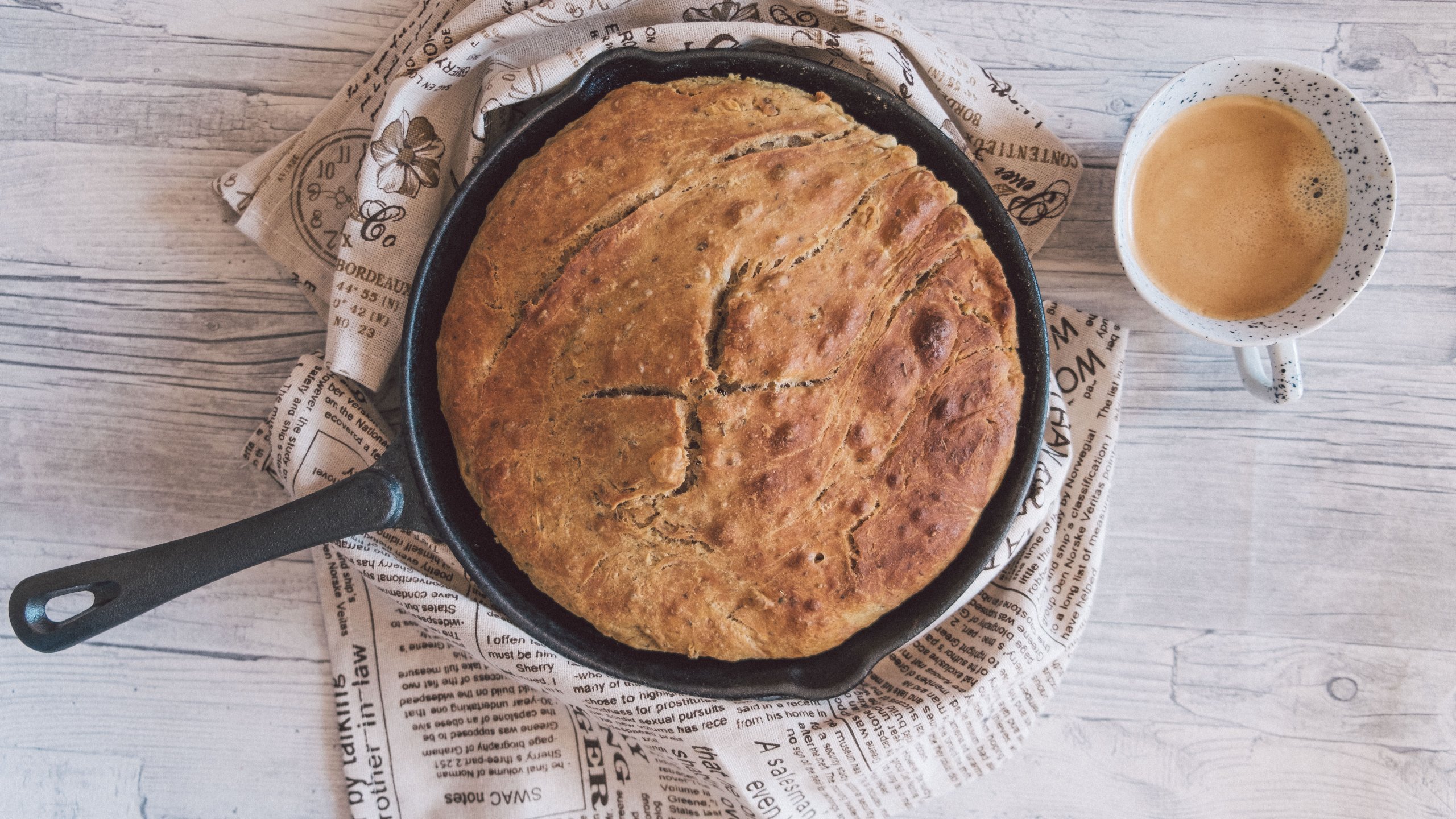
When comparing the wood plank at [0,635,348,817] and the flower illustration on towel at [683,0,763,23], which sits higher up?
the flower illustration on towel at [683,0,763,23]

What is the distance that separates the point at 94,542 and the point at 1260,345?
8.04ft

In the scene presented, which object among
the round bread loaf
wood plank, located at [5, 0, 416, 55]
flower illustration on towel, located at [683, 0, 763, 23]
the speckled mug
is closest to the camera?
the round bread loaf

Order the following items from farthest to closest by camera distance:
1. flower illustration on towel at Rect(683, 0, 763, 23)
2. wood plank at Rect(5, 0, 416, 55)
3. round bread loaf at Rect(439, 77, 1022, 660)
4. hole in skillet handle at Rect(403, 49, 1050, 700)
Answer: wood plank at Rect(5, 0, 416, 55) < flower illustration on towel at Rect(683, 0, 763, 23) < hole in skillet handle at Rect(403, 49, 1050, 700) < round bread loaf at Rect(439, 77, 1022, 660)

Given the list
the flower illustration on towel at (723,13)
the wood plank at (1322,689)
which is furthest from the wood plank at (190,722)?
the wood plank at (1322,689)

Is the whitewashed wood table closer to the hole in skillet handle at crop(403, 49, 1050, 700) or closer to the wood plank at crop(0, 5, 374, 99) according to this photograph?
the wood plank at crop(0, 5, 374, 99)

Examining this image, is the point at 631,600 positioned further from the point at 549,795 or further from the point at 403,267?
the point at 403,267

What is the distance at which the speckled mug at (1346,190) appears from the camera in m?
1.67

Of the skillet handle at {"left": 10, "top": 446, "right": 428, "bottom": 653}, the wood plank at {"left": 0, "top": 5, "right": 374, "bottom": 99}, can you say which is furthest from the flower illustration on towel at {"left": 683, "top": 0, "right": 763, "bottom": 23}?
the skillet handle at {"left": 10, "top": 446, "right": 428, "bottom": 653}

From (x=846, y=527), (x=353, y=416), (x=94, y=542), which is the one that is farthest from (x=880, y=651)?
(x=94, y=542)

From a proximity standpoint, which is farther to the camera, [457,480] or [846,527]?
[457,480]

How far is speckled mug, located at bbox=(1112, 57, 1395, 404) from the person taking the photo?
1673 millimetres

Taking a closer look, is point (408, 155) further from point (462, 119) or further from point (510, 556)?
point (510, 556)

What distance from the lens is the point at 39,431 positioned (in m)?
1.91

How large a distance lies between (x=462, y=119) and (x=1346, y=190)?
176 centimetres
